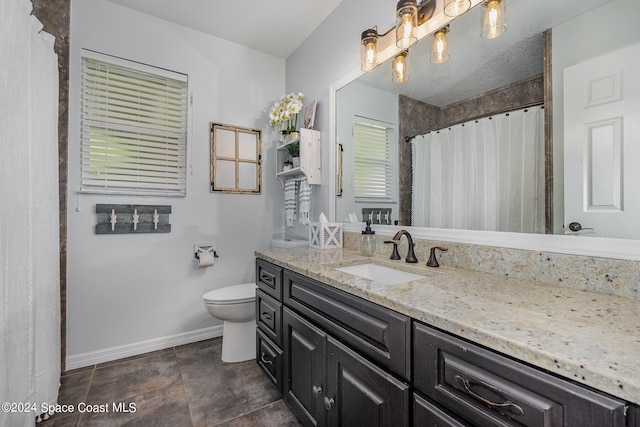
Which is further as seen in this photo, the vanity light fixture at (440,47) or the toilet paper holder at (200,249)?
the toilet paper holder at (200,249)

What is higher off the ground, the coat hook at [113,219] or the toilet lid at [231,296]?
the coat hook at [113,219]

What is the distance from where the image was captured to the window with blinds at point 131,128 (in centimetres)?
205

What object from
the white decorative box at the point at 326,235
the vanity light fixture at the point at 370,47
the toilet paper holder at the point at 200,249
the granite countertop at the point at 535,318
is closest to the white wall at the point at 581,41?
the granite countertop at the point at 535,318

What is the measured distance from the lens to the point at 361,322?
0.99 m

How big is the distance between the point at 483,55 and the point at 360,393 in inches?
58.6

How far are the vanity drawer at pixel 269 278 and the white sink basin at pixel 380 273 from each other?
0.36m

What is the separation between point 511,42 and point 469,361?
123 centimetres

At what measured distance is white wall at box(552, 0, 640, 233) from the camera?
0.87 meters

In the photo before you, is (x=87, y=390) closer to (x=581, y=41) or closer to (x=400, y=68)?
(x=400, y=68)

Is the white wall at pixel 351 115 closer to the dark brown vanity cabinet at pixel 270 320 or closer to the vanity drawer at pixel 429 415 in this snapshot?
the dark brown vanity cabinet at pixel 270 320

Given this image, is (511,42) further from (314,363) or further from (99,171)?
(99,171)

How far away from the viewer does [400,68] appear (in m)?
1.62

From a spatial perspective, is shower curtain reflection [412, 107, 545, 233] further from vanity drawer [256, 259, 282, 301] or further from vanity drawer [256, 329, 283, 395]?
vanity drawer [256, 329, 283, 395]

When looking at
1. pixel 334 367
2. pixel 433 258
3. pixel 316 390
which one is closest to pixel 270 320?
pixel 316 390
